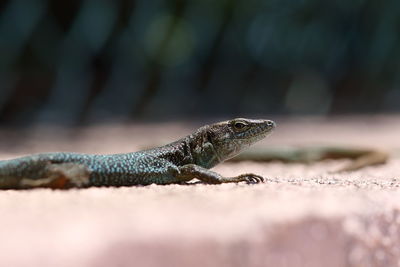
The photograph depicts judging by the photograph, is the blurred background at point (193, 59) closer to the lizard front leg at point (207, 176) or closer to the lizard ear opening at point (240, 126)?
the lizard ear opening at point (240, 126)

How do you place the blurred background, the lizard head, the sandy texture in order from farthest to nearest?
1. the blurred background
2. the lizard head
3. the sandy texture

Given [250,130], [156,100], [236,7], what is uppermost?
[236,7]

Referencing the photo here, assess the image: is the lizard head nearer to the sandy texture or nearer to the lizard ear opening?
the lizard ear opening

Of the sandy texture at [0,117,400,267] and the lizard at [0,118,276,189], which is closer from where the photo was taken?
the sandy texture at [0,117,400,267]

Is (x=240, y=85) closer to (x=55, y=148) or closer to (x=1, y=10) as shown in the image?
(x=1, y=10)

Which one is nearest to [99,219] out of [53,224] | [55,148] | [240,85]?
[53,224]

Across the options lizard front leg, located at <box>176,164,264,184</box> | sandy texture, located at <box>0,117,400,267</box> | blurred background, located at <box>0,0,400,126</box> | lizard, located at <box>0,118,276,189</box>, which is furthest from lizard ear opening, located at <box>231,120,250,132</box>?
blurred background, located at <box>0,0,400,126</box>
